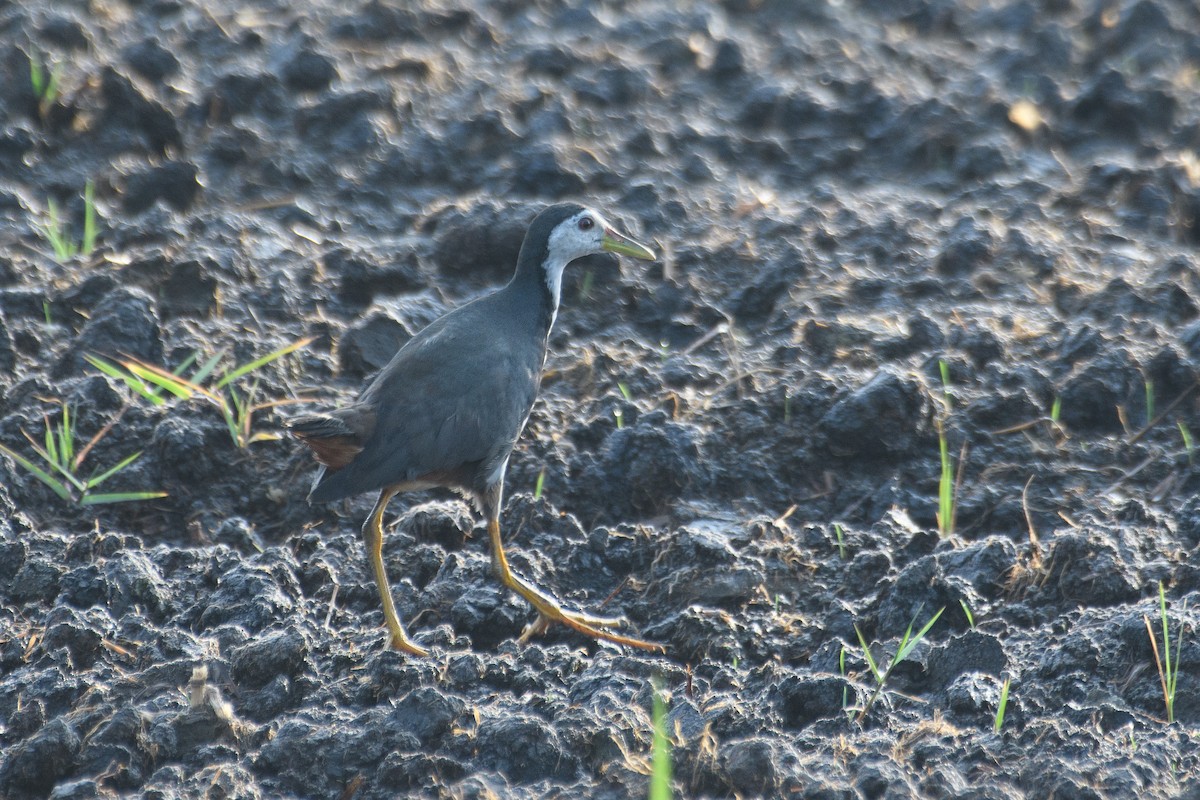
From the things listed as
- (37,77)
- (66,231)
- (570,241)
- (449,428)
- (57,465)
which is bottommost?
(66,231)

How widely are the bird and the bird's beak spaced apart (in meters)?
0.52

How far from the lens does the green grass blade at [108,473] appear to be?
435 cm

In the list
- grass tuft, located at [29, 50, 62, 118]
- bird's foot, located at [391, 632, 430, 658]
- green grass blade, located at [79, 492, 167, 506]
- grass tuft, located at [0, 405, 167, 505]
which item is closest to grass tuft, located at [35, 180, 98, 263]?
grass tuft, located at [29, 50, 62, 118]

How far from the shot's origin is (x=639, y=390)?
5086 millimetres

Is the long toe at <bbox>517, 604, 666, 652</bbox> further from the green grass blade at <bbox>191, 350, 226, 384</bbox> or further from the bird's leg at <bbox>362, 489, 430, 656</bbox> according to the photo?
the green grass blade at <bbox>191, 350, 226, 384</bbox>

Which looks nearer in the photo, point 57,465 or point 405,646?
point 405,646

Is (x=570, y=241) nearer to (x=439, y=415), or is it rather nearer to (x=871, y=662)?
(x=439, y=415)

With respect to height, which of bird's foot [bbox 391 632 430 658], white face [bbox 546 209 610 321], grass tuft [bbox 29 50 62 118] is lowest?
bird's foot [bbox 391 632 430 658]

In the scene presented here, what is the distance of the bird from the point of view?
3.82 m

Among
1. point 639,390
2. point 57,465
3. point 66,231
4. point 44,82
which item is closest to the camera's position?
point 57,465

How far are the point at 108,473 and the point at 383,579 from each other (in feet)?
3.18

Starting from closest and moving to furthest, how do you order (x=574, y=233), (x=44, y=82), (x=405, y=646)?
(x=405, y=646) → (x=574, y=233) → (x=44, y=82)

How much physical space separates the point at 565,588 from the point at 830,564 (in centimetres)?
75

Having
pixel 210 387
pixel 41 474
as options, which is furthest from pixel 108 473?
pixel 210 387
